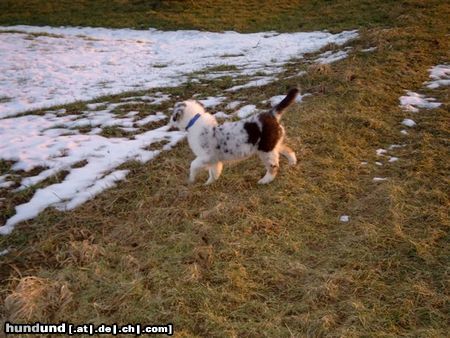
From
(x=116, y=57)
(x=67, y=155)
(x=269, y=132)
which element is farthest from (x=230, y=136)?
(x=116, y=57)

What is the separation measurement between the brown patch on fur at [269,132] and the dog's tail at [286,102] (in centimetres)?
9

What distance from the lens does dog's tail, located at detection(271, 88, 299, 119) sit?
550 centimetres

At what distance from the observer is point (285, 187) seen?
5.68 meters

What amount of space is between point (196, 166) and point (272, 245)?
1.70 m

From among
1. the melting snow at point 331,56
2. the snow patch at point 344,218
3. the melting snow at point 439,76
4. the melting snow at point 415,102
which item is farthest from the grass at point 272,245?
the melting snow at point 331,56

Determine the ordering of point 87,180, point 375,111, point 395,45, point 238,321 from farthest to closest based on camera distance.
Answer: point 395,45 → point 375,111 → point 87,180 → point 238,321

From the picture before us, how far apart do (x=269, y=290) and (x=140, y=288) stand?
1.21 meters

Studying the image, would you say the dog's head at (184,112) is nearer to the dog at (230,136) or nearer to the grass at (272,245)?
the dog at (230,136)

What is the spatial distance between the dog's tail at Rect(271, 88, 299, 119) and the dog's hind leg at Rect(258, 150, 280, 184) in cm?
52

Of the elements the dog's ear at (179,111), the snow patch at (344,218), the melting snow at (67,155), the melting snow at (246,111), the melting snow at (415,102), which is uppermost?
the dog's ear at (179,111)

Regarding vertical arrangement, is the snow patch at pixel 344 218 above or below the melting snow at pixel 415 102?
below

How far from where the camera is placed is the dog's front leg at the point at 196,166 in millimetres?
5688

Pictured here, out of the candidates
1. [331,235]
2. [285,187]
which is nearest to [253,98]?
[285,187]

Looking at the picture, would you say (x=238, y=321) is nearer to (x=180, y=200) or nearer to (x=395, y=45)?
(x=180, y=200)
